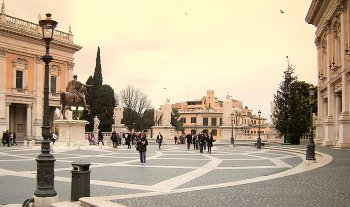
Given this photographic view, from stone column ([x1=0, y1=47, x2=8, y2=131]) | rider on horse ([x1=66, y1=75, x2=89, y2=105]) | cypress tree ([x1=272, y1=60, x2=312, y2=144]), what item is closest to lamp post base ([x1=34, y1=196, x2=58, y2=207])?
rider on horse ([x1=66, y1=75, x2=89, y2=105])

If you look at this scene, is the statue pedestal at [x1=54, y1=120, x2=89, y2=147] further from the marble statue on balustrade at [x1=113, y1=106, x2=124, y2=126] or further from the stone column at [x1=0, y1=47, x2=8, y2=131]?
the marble statue on balustrade at [x1=113, y1=106, x2=124, y2=126]

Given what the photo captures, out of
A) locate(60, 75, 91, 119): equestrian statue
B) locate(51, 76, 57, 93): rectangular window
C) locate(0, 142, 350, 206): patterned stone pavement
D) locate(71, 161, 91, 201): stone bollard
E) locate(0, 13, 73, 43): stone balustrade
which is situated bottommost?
locate(0, 142, 350, 206): patterned stone pavement

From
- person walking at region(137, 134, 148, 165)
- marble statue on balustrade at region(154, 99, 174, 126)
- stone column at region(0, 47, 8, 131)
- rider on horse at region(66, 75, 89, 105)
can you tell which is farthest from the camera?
marble statue on balustrade at region(154, 99, 174, 126)

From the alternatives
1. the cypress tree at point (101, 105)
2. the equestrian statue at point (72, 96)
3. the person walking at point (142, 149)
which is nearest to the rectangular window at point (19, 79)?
the cypress tree at point (101, 105)

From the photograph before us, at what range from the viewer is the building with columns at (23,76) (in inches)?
1805

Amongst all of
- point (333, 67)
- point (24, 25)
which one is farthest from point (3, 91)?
point (333, 67)

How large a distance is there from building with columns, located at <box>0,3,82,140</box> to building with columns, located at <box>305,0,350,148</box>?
3064 centimetres

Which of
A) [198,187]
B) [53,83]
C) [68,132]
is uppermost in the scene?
[53,83]

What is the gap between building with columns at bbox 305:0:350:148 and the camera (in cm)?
2428

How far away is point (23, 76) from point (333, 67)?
37.7 m

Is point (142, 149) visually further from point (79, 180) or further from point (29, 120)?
point (29, 120)

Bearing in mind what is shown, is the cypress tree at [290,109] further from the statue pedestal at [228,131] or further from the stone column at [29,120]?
the stone column at [29,120]

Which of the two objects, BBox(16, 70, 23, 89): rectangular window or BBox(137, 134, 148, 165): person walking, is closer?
BBox(137, 134, 148, 165): person walking

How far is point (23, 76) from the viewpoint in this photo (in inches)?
1917
